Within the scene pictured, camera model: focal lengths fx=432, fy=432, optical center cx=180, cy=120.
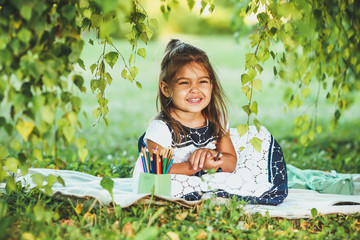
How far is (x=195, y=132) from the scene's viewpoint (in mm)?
2838

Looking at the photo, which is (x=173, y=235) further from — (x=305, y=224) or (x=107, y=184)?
(x=305, y=224)

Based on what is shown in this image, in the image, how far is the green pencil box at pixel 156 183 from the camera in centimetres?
226

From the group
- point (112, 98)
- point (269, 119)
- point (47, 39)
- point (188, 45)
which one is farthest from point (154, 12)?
point (47, 39)

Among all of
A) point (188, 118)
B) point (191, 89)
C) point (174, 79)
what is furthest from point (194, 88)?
point (188, 118)

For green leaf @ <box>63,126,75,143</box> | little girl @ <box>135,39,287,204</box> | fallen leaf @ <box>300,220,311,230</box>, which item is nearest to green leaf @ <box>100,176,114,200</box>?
little girl @ <box>135,39,287,204</box>

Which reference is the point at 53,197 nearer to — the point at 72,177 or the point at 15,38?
the point at 72,177

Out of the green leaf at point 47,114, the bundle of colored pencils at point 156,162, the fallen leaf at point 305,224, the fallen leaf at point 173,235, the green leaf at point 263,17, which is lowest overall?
the fallen leaf at point 173,235

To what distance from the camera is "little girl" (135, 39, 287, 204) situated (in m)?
2.54

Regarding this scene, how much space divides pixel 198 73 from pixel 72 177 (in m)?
1.12

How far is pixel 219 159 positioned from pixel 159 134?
399mm

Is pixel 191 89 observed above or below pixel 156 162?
above

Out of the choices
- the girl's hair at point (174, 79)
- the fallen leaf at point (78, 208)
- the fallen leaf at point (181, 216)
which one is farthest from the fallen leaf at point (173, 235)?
the girl's hair at point (174, 79)

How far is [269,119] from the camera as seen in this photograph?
618 centimetres

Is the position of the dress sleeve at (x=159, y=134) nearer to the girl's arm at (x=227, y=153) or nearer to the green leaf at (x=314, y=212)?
the girl's arm at (x=227, y=153)
